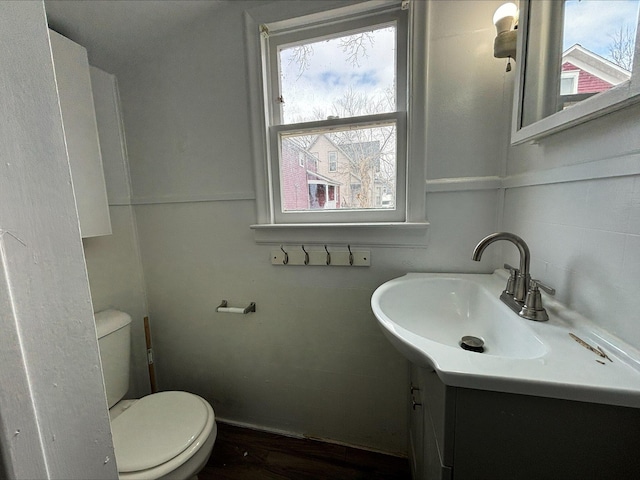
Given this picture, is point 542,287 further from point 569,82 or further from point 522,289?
point 569,82

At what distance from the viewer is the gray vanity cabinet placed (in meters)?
0.48

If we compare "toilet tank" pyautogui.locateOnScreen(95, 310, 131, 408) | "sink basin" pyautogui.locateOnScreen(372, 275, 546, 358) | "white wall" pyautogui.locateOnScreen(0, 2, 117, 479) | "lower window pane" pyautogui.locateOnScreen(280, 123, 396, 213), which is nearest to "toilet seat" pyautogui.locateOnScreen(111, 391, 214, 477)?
"toilet tank" pyautogui.locateOnScreen(95, 310, 131, 408)

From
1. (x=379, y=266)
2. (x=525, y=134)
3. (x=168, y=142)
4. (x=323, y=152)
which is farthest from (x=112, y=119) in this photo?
(x=525, y=134)

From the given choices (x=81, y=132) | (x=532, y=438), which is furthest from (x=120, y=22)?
(x=532, y=438)

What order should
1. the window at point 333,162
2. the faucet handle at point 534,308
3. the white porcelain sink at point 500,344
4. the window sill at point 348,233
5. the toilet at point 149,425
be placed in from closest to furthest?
the white porcelain sink at point 500,344, the faucet handle at point 534,308, the toilet at point 149,425, the window sill at point 348,233, the window at point 333,162

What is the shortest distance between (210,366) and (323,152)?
1.31 metres

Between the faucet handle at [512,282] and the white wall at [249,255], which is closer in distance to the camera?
the faucet handle at [512,282]

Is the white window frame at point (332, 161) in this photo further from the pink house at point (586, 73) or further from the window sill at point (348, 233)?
the pink house at point (586, 73)

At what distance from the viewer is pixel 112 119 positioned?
141cm

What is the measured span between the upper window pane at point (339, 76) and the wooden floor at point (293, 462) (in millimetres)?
1608

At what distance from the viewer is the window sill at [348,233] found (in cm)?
114

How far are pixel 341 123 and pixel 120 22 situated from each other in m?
1.04

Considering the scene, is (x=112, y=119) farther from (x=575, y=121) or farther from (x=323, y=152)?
(x=575, y=121)

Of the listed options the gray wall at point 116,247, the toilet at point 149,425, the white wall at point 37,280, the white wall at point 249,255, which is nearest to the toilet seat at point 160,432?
the toilet at point 149,425
